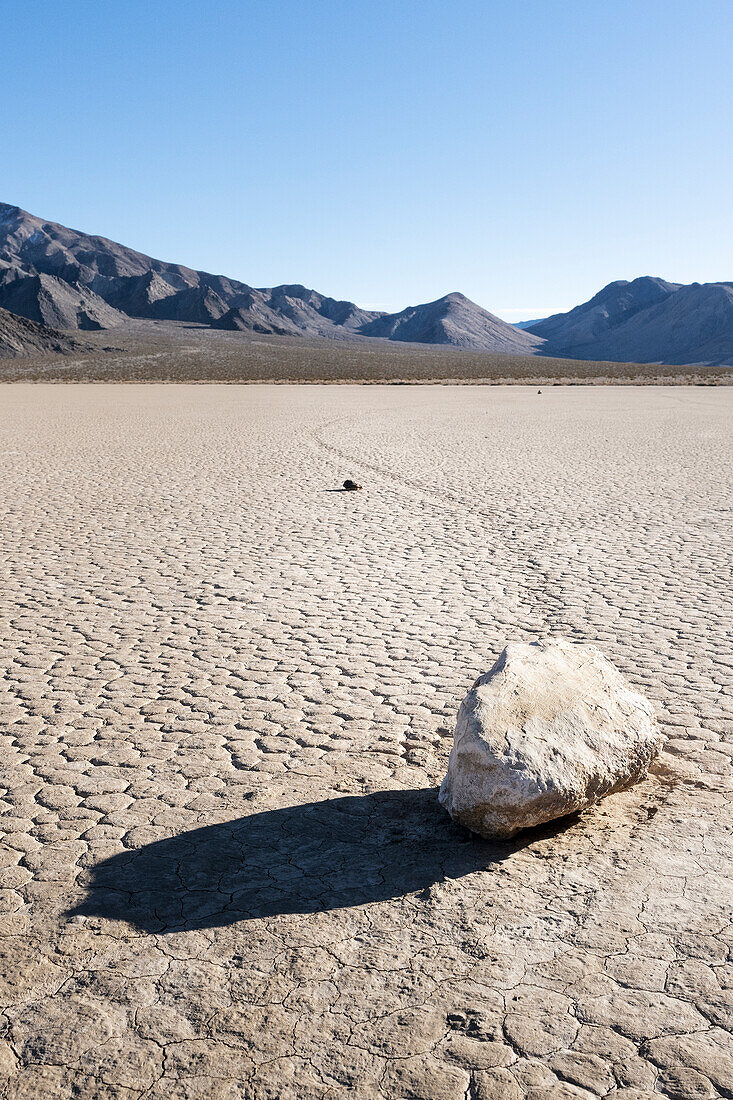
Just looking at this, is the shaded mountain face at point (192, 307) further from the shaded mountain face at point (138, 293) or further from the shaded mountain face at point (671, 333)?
the shaded mountain face at point (671, 333)

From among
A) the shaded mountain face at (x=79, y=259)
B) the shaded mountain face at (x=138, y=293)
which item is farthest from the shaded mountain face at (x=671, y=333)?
the shaded mountain face at (x=79, y=259)

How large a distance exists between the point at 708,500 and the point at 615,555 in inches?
146

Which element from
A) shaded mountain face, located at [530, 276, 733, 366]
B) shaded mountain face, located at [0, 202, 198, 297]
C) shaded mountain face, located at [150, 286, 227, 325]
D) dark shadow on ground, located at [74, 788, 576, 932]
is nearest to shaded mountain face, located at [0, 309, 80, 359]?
shaded mountain face, located at [150, 286, 227, 325]

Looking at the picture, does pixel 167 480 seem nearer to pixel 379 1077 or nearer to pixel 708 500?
pixel 708 500

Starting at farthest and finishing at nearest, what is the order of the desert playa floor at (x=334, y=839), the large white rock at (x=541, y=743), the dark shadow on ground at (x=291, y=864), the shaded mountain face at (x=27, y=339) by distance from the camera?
the shaded mountain face at (x=27, y=339)
the large white rock at (x=541, y=743)
the dark shadow on ground at (x=291, y=864)
the desert playa floor at (x=334, y=839)

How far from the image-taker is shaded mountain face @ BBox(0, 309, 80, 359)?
7494 cm

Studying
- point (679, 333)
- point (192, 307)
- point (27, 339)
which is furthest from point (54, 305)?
point (679, 333)

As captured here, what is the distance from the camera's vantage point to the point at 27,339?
77688mm

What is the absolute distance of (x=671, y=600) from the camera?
21.3 ft

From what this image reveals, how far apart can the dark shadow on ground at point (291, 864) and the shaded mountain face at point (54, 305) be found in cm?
11681

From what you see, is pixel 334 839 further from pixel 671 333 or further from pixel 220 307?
pixel 671 333

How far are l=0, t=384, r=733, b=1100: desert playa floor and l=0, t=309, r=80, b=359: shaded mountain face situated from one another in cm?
7287

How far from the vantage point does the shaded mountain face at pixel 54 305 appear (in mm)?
113812

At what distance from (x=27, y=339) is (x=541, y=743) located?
82.4 m
